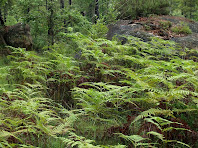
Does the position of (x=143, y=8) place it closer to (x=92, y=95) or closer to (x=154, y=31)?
(x=154, y=31)

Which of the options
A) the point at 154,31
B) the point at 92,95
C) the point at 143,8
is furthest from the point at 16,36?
the point at 92,95

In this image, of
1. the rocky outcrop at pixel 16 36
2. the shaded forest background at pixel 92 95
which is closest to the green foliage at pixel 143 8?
the shaded forest background at pixel 92 95

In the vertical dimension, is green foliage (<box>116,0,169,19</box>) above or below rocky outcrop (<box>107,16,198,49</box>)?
above

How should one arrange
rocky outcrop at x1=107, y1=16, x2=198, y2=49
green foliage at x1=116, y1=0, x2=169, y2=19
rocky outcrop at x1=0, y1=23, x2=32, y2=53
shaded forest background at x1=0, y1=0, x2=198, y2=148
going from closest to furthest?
shaded forest background at x1=0, y1=0, x2=198, y2=148
rocky outcrop at x1=107, y1=16, x2=198, y2=49
rocky outcrop at x1=0, y1=23, x2=32, y2=53
green foliage at x1=116, y1=0, x2=169, y2=19

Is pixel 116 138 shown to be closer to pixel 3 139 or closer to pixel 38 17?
pixel 3 139

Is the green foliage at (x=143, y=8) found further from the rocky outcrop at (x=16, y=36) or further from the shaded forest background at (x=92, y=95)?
the rocky outcrop at (x=16, y=36)

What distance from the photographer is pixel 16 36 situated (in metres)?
9.94

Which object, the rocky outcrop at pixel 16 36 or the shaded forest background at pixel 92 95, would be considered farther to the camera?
the rocky outcrop at pixel 16 36

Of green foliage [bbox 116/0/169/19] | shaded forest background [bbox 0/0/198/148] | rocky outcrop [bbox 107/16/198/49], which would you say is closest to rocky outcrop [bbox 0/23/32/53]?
shaded forest background [bbox 0/0/198/148]

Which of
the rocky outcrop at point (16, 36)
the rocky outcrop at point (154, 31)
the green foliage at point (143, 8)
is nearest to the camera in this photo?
the rocky outcrop at point (154, 31)

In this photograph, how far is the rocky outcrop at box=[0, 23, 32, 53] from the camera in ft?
32.1

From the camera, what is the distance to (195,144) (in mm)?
2586

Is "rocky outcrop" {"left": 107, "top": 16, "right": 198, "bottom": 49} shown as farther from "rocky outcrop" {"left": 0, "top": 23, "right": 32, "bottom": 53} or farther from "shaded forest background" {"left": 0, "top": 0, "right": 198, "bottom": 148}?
"rocky outcrop" {"left": 0, "top": 23, "right": 32, "bottom": 53}

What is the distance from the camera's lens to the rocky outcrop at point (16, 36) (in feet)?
32.1
